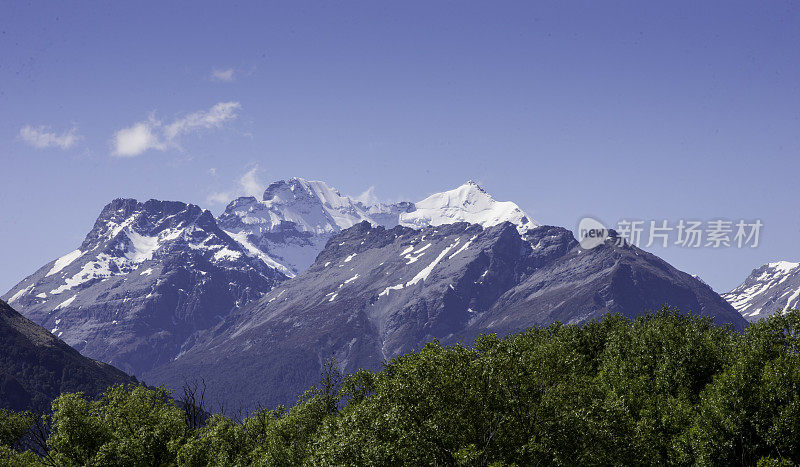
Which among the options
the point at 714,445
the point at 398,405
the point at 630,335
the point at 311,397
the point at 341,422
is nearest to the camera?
the point at 398,405

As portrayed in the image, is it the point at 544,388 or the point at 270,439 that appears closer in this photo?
the point at 544,388

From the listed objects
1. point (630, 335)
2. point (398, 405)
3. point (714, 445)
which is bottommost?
point (714, 445)

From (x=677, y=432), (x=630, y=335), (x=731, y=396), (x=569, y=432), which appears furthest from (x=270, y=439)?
(x=630, y=335)

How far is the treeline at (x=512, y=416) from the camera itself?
5050cm

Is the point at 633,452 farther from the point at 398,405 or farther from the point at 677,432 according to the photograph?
the point at 398,405

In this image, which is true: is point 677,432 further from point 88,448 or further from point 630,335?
point 88,448

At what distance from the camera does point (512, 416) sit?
51.9m

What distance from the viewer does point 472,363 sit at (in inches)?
2080

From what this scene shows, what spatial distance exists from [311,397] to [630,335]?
169 feet

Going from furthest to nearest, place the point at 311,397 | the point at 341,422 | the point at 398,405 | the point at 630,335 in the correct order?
the point at 630,335
the point at 311,397
the point at 341,422
the point at 398,405

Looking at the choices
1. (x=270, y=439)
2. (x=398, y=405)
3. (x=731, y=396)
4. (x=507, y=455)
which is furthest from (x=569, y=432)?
(x=270, y=439)

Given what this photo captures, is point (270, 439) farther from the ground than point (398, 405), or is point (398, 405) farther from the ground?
point (398, 405)

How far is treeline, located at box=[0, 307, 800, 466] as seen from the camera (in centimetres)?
5050

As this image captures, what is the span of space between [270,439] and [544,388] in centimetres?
3224
